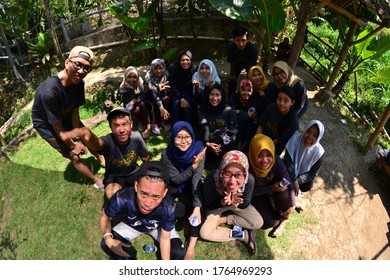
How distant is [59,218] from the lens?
13.0 ft

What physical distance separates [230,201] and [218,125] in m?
1.45

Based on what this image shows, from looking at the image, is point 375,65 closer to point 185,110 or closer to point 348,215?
point 348,215

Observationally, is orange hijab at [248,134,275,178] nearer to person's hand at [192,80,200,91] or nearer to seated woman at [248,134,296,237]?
seated woman at [248,134,296,237]

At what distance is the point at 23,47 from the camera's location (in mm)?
7641

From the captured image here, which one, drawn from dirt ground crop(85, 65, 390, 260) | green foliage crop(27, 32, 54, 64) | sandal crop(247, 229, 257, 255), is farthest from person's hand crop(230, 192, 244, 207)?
green foliage crop(27, 32, 54, 64)

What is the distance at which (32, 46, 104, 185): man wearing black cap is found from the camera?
3.06 meters

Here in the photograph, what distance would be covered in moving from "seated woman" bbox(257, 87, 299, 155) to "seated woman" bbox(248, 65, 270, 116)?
46 cm

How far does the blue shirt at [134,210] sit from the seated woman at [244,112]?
6.26ft

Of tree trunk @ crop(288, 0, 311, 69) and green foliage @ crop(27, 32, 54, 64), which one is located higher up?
tree trunk @ crop(288, 0, 311, 69)

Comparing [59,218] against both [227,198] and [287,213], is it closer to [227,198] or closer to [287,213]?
[227,198]

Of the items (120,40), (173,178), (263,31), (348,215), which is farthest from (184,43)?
(348,215)

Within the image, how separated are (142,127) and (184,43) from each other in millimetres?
3217

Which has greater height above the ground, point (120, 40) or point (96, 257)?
point (120, 40)

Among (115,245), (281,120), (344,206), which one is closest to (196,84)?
(281,120)
